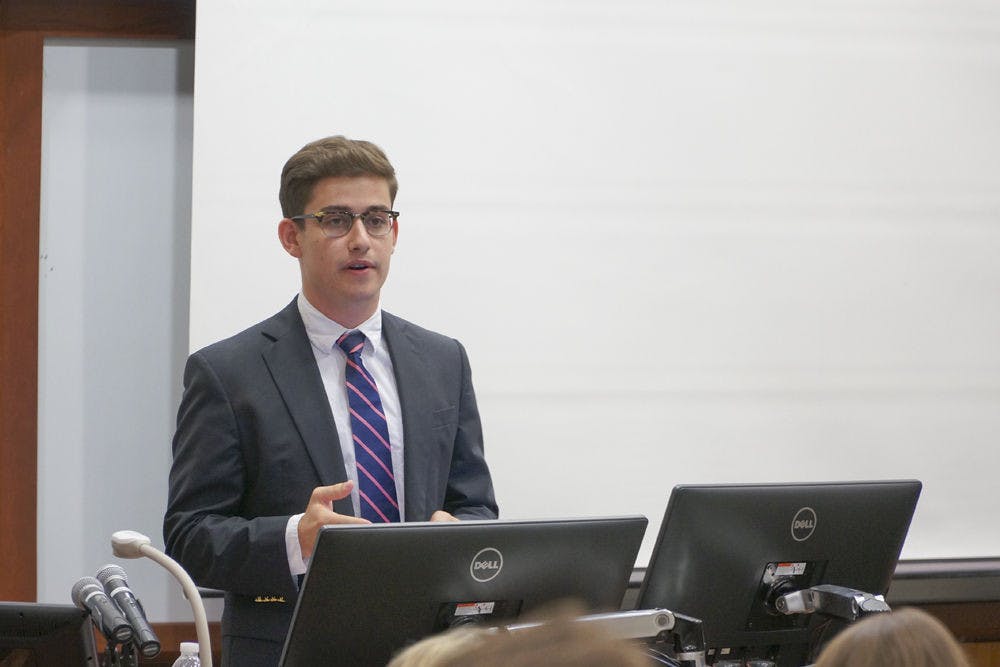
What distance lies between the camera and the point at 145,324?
123 inches

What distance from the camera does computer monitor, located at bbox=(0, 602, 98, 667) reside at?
141cm

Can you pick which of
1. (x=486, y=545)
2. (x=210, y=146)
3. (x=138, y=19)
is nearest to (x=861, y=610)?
(x=486, y=545)

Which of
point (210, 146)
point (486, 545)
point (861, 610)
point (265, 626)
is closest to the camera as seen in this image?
point (486, 545)

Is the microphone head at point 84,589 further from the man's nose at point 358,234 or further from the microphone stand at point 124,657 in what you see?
the man's nose at point 358,234

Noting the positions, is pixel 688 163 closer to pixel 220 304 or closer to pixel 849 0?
pixel 849 0

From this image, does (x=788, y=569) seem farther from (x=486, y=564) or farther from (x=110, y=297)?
(x=110, y=297)

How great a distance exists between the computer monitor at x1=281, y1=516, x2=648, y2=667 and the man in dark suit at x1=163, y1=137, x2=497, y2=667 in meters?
0.53

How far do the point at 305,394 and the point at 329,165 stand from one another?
43 centimetres

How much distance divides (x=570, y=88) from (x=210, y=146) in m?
0.93

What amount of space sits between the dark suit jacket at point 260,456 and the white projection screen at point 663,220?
71 cm

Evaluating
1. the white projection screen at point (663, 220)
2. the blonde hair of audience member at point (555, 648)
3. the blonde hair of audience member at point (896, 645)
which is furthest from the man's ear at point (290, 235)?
the blonde hair of audience member at point (555, 648)

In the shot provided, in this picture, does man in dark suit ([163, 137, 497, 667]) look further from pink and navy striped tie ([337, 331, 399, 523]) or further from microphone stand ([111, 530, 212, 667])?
microphone stand ([111, 530, 212, 667])

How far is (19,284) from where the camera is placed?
Result: 3027 mm

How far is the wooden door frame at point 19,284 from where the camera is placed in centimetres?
302
